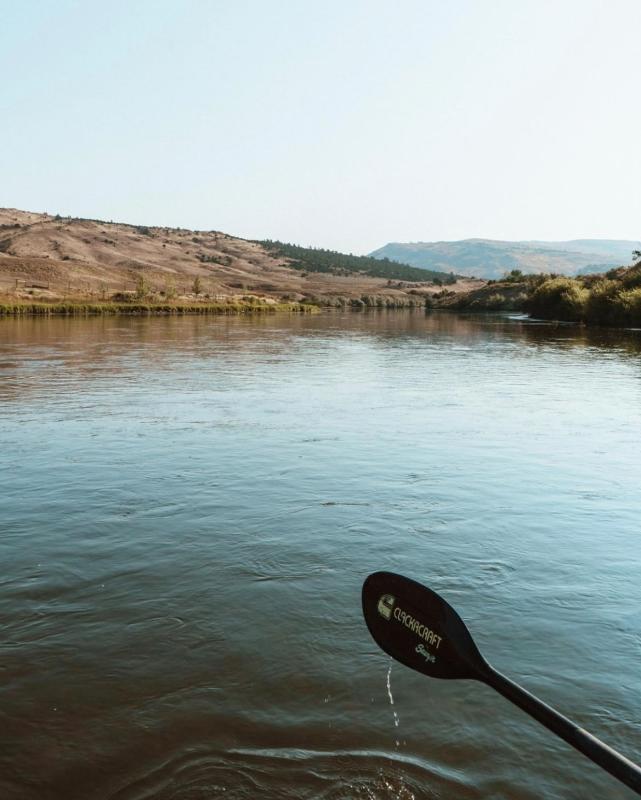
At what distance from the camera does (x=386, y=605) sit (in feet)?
13.3

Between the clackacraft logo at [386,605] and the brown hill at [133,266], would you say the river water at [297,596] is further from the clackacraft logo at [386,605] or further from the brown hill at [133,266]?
the brown hill at [133,266]

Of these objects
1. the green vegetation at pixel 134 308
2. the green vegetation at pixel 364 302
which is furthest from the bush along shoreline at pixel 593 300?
the green vegetation at pixel 134 308

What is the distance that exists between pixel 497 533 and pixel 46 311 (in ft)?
224

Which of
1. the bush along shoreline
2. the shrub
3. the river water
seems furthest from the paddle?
the shrub

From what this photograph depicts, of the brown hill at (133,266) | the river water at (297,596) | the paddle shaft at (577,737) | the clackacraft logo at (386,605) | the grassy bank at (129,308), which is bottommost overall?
the river water at (297,596)

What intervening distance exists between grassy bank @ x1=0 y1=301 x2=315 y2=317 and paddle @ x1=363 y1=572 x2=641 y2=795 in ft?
223

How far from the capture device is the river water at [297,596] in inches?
176

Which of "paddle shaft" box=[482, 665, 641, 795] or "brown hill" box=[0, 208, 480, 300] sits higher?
"brown hill" box=[0, 208, 480, 300]

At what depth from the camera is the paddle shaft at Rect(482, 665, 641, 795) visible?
2904 mm

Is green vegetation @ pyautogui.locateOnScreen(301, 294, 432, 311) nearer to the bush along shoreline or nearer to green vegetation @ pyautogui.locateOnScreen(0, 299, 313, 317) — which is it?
green vegetation @ pyautogui.locateOnScreen(0, 299, 313, 317)

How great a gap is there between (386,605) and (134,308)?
258 feet

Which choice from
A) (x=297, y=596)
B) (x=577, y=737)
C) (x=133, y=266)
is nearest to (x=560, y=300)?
(x=297, y=596)

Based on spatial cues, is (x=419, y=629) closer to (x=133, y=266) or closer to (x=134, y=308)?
(x=134, y=308)

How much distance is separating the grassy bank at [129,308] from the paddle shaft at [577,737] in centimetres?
6880
